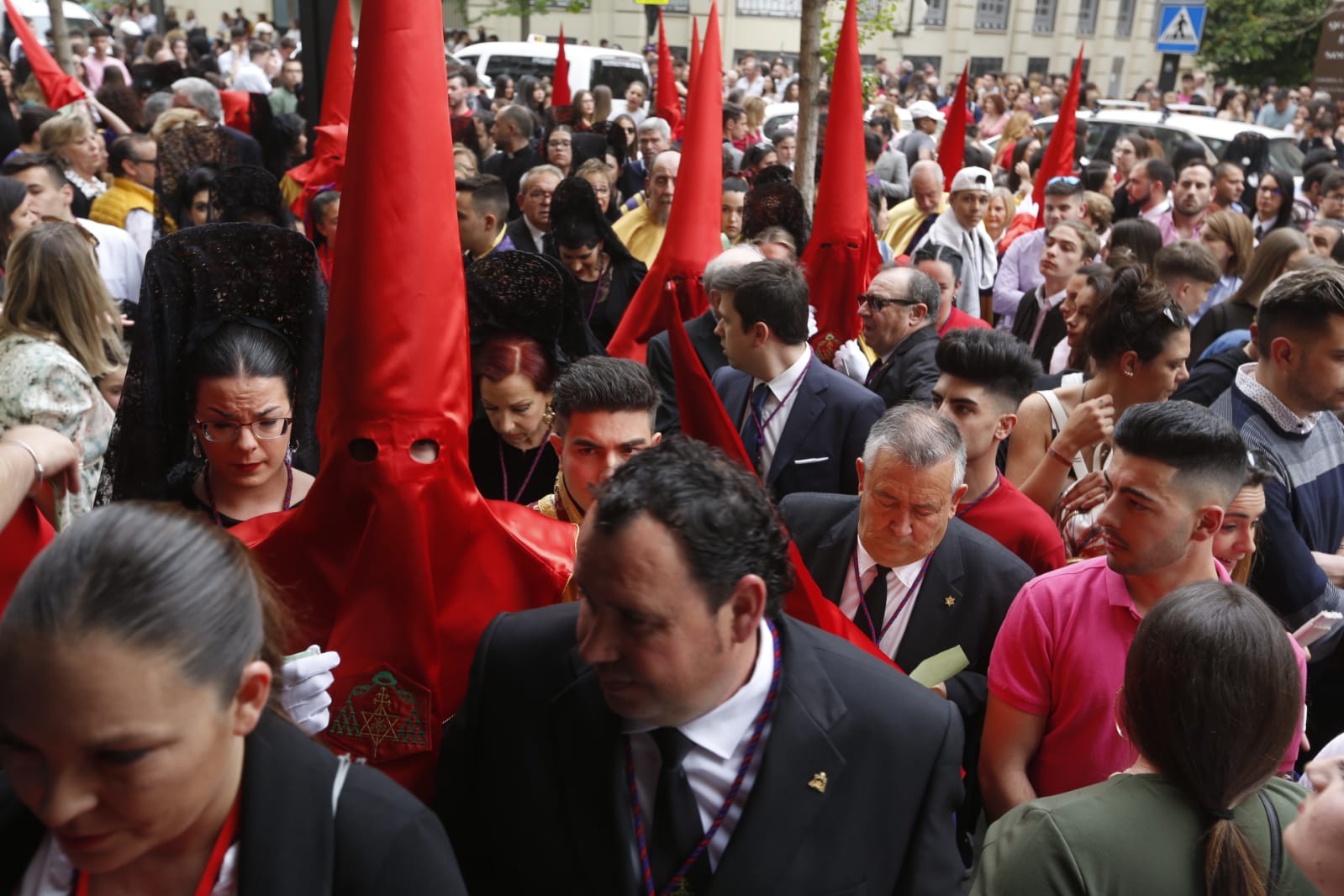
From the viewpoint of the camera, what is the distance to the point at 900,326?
4.86 m

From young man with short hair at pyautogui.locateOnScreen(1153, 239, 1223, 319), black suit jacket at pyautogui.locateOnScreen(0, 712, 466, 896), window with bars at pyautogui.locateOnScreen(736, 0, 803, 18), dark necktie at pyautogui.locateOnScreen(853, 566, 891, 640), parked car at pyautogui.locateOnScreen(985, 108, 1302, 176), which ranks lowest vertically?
dark necktie at pyautogui.locateOnScreen(853, 566, 891, 640)

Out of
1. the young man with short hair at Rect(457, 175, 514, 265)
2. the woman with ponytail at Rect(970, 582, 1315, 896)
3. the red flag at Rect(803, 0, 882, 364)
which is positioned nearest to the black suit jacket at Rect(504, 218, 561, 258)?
the young man with short hair at Rect(457, 175, 514, 265)

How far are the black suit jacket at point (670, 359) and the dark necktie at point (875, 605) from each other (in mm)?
1700

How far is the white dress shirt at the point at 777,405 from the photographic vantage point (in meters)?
4.11

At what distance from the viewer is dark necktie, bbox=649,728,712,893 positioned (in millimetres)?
1834

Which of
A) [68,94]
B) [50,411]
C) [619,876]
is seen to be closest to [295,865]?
[619,876]

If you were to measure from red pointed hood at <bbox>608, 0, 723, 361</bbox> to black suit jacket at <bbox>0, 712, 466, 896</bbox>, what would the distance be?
3557 millimetres

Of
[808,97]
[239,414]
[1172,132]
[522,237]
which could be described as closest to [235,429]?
[239,414]

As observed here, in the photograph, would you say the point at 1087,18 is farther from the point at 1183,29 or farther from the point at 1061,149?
the point at 1061,149

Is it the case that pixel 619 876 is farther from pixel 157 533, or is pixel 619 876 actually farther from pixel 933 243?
pixel 933 243

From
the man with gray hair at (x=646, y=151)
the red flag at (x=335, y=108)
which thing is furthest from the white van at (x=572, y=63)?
the red flag at (x=335, y=108)

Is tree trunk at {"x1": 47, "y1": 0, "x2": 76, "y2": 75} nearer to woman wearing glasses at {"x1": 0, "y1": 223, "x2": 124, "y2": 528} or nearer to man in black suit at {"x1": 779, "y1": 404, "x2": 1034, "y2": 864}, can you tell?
woman wearing glasses at {"x1": 0, "y1": 223, "x2": 124, "y2": 528}

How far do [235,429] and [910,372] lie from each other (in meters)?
2.76

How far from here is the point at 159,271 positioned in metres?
2.86
